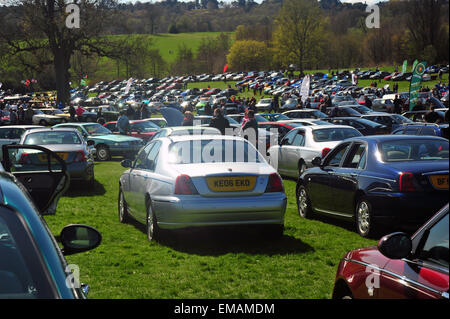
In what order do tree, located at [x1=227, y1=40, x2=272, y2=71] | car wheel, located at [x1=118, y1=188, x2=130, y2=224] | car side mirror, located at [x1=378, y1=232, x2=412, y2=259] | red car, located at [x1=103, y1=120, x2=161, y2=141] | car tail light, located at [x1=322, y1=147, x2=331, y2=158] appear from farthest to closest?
tree, located at [x1=227, y1=40, x2=272, y2=71]
red car, located at [x1=103, y1=120, x2=161, y2=141]
car tail light, located at [x1=322, y1=147, x2=331, y2=158]
car wheel, located at [x1=118, y1=188, x2=130, y2=224]
car side mirror, located at [x1=378, y1=232, x2=412, y2=259]

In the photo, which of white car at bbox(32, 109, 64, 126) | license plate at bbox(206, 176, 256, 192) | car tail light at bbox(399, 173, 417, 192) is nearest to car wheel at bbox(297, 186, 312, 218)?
license plate at bbox(206, 176, 256, 192)

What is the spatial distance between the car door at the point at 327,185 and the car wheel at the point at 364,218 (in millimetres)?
693

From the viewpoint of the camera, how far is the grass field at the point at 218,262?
646 cm

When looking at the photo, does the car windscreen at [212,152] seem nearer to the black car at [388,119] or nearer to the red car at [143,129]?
the red car at [143,129]

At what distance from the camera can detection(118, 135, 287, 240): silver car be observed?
8312mm

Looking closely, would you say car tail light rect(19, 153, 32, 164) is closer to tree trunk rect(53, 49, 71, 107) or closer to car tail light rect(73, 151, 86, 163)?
car tail light rect(73, 151, 86, 163)

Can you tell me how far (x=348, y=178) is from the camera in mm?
9594

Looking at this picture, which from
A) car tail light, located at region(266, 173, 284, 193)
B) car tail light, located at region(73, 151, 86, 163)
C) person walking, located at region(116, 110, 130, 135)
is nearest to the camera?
car tail light, located at region(266, 173, 284, 193)

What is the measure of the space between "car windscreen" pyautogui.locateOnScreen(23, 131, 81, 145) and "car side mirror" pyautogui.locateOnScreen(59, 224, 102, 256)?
13.1 metres

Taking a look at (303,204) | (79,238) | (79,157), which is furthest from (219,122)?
(79,238)

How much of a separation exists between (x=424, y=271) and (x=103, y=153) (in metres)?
23.3
